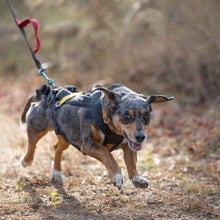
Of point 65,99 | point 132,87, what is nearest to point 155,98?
point 65,99

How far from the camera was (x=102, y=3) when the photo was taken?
44.0 ft

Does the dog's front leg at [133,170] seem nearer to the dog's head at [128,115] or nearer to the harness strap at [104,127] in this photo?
the harness strap at [104,127]

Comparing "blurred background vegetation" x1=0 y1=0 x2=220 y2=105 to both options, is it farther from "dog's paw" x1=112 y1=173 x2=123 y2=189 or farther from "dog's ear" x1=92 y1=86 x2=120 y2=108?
"dog's paw" x1=112 y1=173 x2=123 y2=189

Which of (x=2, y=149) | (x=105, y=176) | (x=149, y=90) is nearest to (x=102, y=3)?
(x=149, y=90)

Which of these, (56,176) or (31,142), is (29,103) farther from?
(56,176)

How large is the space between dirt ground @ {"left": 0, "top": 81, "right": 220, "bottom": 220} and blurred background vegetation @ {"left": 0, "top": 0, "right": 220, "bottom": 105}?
200 centimetres

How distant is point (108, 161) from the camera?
17.6ft

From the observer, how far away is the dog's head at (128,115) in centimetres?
506

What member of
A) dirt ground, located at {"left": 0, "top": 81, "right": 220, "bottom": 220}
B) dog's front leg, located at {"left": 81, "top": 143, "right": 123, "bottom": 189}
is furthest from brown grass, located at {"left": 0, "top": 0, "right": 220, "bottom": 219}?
dog's front leg, located at {"left": 81, "top": 143, "right": 123, "bottom": 189}

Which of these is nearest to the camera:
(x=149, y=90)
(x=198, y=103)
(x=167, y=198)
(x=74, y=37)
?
(x=167, y=198)

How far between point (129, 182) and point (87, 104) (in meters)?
1.35

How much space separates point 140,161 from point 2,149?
6.83 ft

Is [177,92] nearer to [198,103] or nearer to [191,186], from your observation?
[198,103]

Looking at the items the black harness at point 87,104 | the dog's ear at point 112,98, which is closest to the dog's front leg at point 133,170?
the black harness at point 87,104
